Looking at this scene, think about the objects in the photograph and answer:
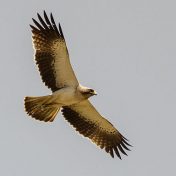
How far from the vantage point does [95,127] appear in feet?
62.9

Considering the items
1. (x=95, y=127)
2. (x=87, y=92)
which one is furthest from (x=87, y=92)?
(x=95, y=127)

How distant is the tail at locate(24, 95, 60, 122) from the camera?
1716cm

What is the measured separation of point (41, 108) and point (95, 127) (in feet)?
7.87

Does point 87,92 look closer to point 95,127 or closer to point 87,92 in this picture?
point 87,92

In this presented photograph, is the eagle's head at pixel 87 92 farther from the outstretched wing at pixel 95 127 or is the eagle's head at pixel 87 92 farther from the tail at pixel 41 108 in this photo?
the outstretched wing at pixel 95 127

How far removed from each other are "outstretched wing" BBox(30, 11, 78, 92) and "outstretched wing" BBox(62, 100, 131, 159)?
1295 mm

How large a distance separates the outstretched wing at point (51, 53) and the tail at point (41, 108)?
56 cm

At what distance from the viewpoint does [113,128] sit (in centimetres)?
1922

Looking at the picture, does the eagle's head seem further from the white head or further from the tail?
the tail

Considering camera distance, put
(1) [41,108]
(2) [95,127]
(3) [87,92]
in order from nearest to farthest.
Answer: (3) [87,92] → (1) [41,108] → (2) [95,127]

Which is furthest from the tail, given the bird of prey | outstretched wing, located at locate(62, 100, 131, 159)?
outstretched wing, located at locate(62, 100, 131, 159)

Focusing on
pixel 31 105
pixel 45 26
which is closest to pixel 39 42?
pixel 45 26

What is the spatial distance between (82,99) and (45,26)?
2203 mm

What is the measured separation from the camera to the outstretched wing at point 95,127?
18766mm
